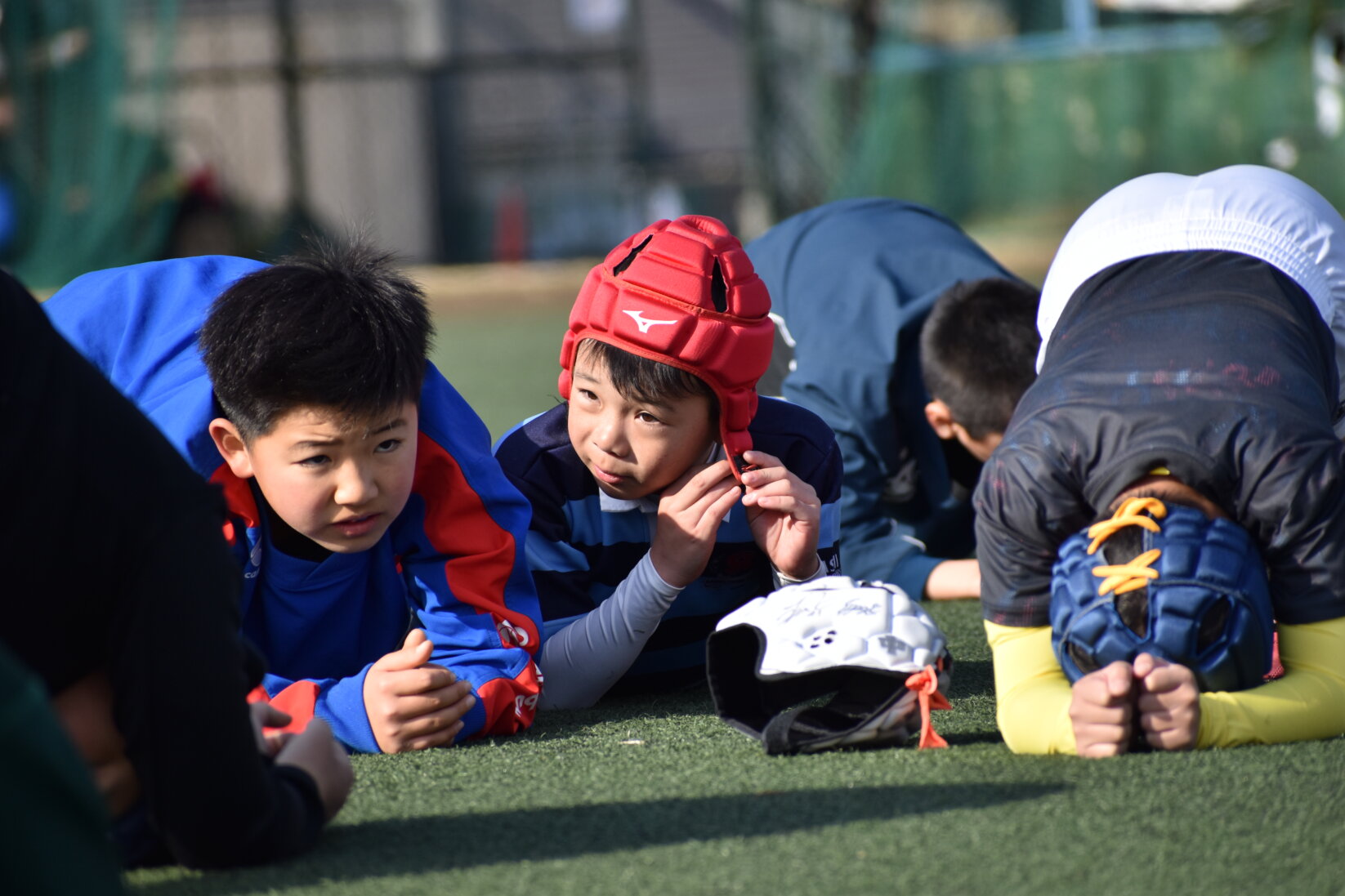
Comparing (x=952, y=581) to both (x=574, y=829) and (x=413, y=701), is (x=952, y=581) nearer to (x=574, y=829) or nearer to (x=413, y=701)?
(x=413, y=701)

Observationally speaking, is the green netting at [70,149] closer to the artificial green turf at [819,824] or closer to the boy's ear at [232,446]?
the boy's ear at [232,446]

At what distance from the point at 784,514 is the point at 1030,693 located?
0.64 metres

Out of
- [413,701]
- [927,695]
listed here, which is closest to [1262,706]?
[927,695]

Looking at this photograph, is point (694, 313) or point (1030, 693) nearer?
point (1030, 693)

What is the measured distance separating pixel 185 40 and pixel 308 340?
15.6 meters

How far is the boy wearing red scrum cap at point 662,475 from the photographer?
264cm

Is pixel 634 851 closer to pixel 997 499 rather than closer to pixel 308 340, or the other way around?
pixel 997 499

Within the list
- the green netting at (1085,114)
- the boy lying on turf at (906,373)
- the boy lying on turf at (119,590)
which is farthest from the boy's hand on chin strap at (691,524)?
the green netting at (1085,114)

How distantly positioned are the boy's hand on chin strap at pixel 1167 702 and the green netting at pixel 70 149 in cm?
1020

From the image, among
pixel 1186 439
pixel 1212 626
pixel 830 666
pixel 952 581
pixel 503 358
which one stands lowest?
pixel 503 358

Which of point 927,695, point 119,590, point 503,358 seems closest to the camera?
point 119,590

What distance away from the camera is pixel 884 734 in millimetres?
2242

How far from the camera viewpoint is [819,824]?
188 cm

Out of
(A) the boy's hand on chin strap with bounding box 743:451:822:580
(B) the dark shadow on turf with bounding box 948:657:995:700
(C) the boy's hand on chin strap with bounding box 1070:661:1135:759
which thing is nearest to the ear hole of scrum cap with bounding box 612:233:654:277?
(A) the boy's hand on chin strap with bounding box 743:451:822:580
